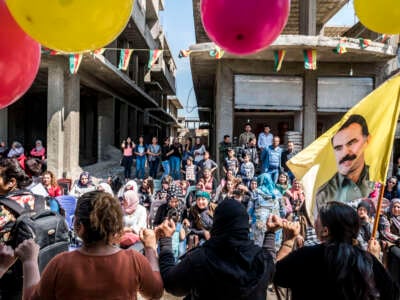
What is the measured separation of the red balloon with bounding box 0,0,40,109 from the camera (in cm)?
249

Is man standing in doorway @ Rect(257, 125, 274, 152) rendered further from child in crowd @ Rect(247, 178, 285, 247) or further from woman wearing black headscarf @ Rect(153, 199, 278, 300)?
woman wearing black headscarf @ Rect(153, 199, 278, 300)

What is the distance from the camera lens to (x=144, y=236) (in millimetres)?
2150

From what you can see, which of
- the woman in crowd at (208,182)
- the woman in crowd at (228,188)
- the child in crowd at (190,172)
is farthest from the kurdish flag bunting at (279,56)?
the woman in crowd at (228,188)

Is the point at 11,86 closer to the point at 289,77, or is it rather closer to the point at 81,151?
the point at 289,77

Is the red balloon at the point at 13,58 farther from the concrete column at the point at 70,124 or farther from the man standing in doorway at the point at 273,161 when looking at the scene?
the concrete column at the point at 70,124

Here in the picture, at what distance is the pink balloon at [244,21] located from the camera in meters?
2.40

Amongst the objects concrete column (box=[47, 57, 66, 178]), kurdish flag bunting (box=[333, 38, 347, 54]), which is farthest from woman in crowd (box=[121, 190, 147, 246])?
concrete column (box=[47, 57, 66, 178])

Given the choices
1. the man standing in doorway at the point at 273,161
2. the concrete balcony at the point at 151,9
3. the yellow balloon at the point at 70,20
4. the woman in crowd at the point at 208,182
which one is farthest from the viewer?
the concrete balcony at the point at 151,9

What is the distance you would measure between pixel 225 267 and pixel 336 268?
57 cm

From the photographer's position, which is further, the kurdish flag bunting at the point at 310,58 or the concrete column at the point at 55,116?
the concrete column at the point at 55,116

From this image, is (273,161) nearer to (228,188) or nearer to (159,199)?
(228,188)

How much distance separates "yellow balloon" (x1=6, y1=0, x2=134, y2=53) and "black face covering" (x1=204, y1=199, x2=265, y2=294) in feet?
4.12

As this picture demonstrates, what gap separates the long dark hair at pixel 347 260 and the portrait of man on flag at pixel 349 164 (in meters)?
1.46

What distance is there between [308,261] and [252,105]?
969cm
